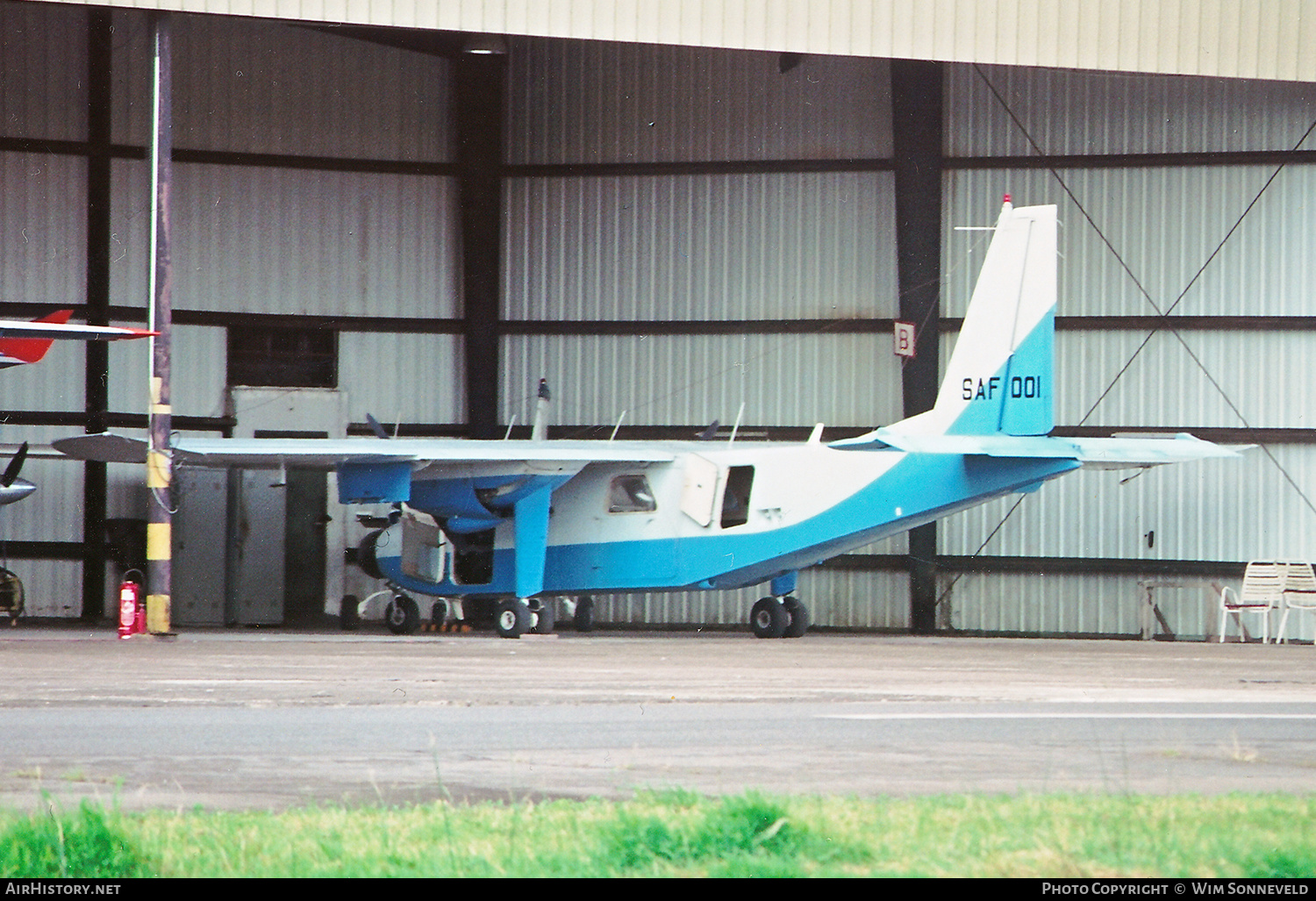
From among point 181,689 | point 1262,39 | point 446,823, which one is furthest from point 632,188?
Answer: point 446,823

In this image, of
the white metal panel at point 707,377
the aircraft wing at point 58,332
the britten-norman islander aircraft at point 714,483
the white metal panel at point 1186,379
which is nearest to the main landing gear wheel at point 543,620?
the britten-norman islander aircraft at point 714,483

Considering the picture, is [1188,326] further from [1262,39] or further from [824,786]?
[824,786]

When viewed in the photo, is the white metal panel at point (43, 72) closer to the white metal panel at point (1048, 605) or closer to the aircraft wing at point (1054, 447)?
the aircraft wing at point (1054, 447)

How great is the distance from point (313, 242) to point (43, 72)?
534 centimetres

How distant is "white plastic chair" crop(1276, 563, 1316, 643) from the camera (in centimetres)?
2630

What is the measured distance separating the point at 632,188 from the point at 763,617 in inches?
378

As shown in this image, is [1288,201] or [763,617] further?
[1288,201]

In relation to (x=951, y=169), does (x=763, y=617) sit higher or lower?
lower

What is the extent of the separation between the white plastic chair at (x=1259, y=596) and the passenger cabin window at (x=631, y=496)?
29.2 feet

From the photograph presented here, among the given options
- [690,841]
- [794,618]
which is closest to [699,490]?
[794,618]

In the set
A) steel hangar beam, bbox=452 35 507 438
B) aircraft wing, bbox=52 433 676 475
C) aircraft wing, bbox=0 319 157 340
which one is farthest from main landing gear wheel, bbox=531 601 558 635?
aircraft wing, bbox=0 319 157 340

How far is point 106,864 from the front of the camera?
589cm

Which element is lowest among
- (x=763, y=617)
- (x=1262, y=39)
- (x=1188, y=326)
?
(x=763, y=617)

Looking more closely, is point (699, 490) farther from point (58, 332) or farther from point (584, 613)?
point (58, 332)
